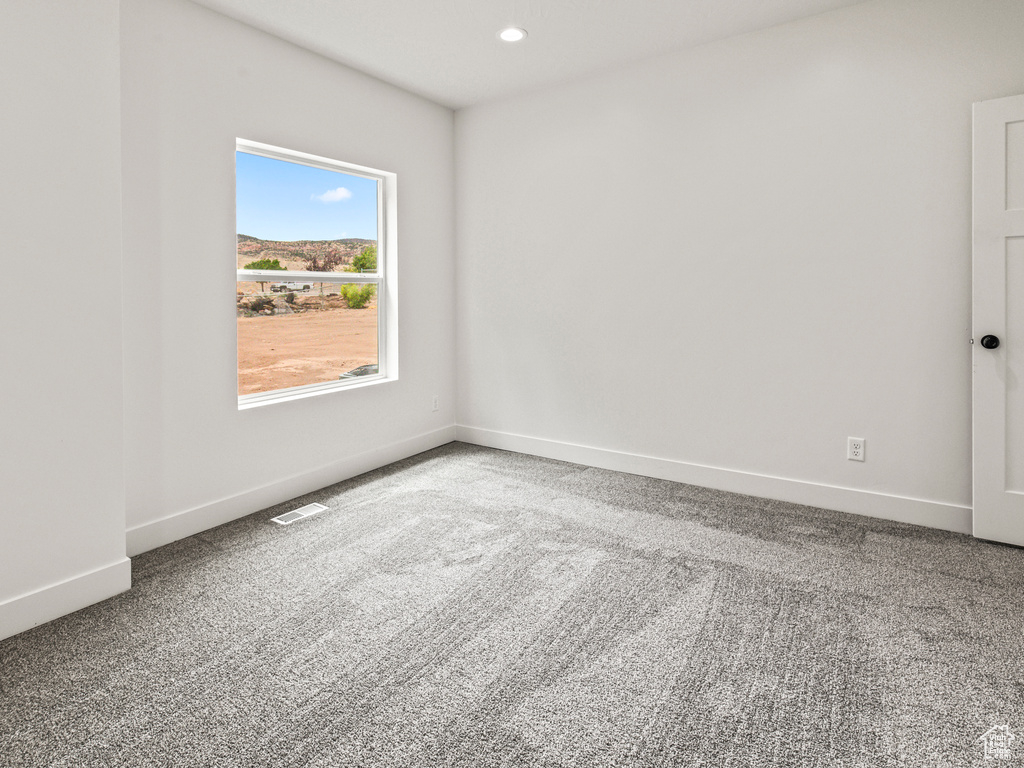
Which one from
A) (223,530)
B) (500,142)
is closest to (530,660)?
(223,530)

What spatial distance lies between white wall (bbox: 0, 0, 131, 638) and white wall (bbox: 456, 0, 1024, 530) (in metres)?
2.57

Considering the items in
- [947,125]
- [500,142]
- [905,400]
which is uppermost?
[500,142]

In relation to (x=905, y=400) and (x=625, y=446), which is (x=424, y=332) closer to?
(x=625, y=446)

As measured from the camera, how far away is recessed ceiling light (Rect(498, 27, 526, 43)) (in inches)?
124

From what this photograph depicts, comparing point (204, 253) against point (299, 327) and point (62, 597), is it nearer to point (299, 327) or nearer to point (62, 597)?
point (299, 327)

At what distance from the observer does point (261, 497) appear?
Result: 3.29 metres

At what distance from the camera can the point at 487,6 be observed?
114 inches

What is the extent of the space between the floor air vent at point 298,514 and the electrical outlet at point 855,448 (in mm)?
2846

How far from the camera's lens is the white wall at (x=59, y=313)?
203cm

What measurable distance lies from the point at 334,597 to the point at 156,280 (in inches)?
66.3

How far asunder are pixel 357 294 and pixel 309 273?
16.9 inches

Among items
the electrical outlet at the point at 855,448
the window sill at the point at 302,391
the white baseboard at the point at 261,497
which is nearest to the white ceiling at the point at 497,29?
the window sill at the point at 302,391

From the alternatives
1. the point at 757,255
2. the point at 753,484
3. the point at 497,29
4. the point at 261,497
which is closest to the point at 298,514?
the point at 261,497

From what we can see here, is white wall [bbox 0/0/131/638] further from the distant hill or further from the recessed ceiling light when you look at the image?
the recessed ceiling light
